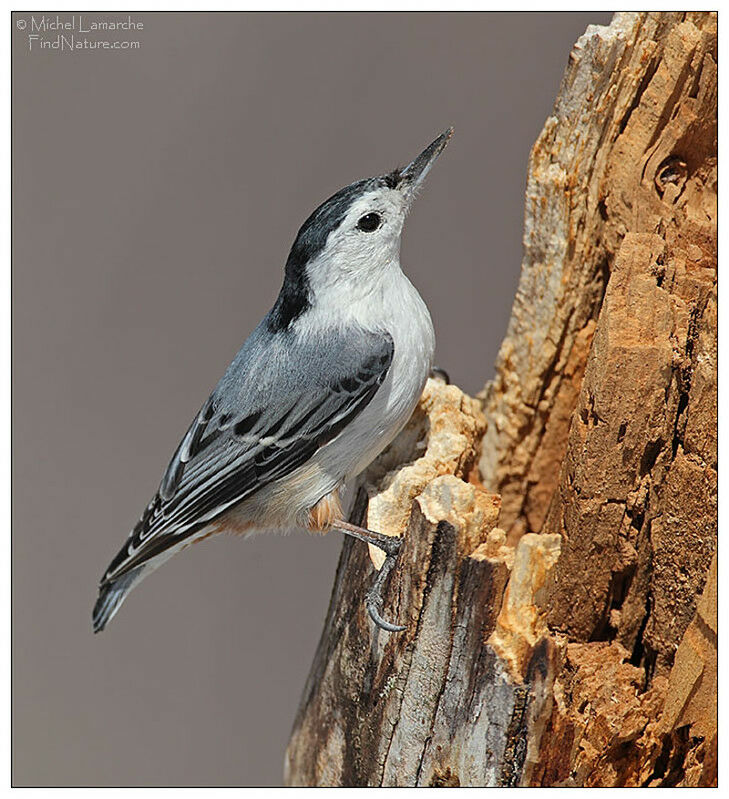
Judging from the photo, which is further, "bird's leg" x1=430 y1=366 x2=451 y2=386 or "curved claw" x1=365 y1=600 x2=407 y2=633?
"bird's leg" x1=430 y1=366 x2=451 y2=386

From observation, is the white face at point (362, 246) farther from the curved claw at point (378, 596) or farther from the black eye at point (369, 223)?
the curved claw at point (378, 596)

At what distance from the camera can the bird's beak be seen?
1.66m

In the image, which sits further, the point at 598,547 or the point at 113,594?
the point at 113,594

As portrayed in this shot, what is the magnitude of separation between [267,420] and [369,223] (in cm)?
43

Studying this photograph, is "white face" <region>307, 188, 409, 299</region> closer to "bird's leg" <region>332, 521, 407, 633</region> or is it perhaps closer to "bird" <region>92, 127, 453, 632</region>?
"bird" <region>92, 127, 453, 632</region>

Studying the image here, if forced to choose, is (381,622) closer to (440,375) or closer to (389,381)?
(389,381)

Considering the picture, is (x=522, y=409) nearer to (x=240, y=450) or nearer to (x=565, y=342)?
(x=565, y=342)

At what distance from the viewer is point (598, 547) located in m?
1.33

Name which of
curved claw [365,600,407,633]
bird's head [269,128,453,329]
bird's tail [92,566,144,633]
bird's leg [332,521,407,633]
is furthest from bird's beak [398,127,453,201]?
bird's tail [92,566,144,633]

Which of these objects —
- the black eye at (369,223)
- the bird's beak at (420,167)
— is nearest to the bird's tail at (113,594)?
the black eye at (369,223)

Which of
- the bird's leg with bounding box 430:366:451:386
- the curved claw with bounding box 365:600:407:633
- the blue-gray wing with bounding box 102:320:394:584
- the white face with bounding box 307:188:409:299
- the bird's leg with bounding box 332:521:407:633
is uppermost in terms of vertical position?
the white face with bounding box 307:188:409:299

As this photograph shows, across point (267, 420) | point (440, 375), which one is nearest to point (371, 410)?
point (267, 420)

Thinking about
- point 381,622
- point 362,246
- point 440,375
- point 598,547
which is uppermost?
point 362,246
